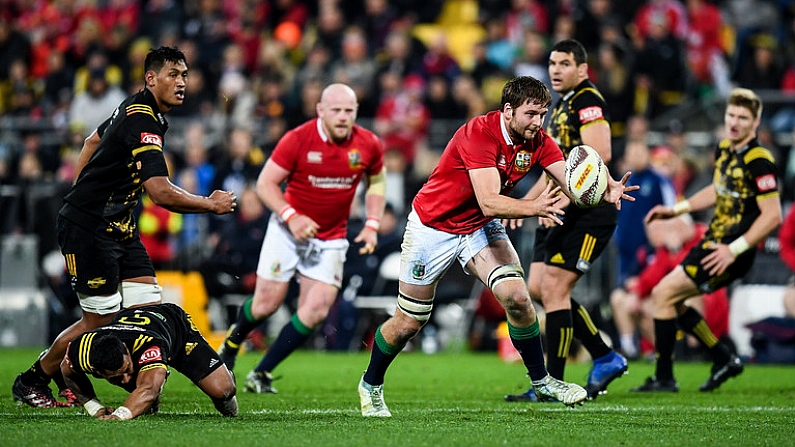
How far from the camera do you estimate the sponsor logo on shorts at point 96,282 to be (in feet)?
26.8

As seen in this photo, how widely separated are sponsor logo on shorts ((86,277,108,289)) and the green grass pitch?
0.86 m

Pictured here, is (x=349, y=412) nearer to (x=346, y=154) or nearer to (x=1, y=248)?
(x=346, y=154)

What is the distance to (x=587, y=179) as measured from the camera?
7426mm

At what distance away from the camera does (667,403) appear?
9.05 meters

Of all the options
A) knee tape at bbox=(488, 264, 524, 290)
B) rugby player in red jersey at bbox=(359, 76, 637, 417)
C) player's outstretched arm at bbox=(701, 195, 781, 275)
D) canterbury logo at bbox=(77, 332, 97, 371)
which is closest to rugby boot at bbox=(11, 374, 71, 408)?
canterbury logo at bbox=(77, 332, 97, 371)

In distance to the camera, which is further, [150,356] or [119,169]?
[119,169]

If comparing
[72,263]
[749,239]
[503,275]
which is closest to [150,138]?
[72,263]

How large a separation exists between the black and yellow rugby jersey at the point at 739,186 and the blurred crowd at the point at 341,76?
4.54m

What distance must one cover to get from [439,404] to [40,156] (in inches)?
464

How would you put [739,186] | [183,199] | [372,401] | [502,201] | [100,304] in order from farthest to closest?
1. [739,186]
2. [100,304]
3. [372,401]
4. [183,199]
5. [502,201]

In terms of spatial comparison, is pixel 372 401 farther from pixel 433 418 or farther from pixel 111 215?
pixel 111 215

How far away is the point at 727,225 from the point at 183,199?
4.86 metres

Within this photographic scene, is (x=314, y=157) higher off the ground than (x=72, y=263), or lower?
higher

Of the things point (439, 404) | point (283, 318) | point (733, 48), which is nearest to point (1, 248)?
point (283, 318)
